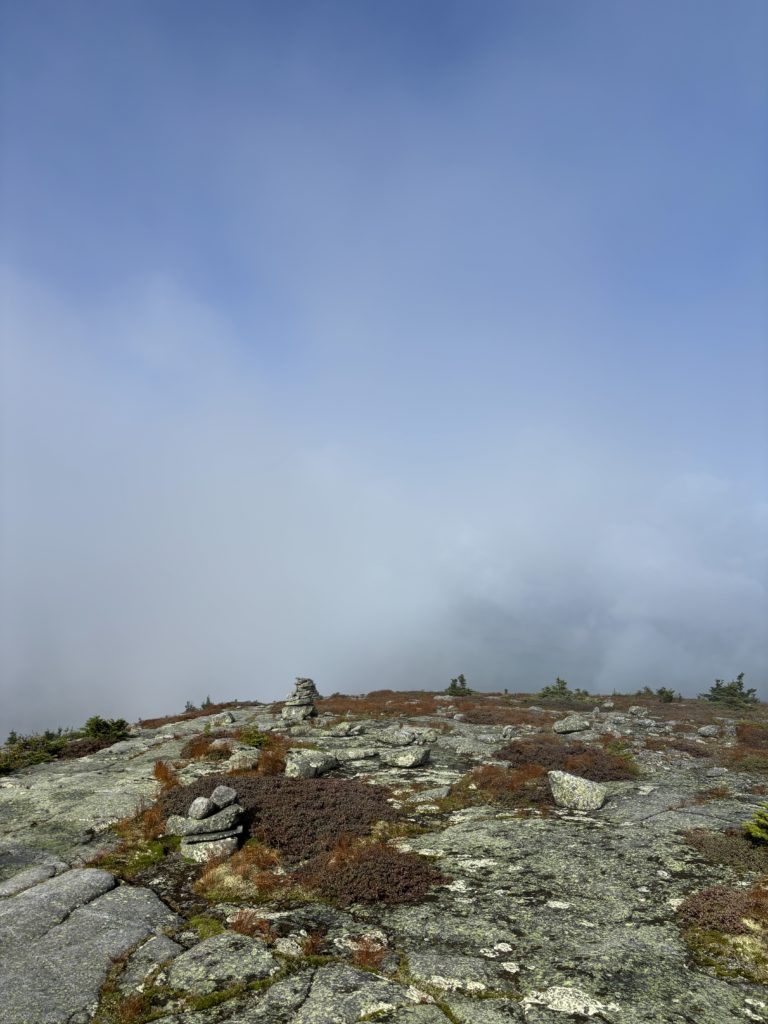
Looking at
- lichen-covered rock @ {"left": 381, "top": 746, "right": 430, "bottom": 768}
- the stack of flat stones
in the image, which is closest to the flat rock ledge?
the stack of flat stones

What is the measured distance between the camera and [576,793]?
60.9ft

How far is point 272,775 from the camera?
21391 mm

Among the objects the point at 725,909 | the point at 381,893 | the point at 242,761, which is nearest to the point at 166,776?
the point at 242,761

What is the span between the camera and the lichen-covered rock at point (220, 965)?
8688mm

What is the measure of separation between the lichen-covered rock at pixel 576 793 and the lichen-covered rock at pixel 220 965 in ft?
40.4

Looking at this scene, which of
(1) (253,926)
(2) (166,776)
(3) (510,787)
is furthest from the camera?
(2) (166,776)

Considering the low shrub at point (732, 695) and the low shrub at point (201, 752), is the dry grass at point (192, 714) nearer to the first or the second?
the low shrub at point (201, 752)

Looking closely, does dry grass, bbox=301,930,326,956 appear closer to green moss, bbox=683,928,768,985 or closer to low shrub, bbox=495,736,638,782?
green moss, bbox=683,928,768,985

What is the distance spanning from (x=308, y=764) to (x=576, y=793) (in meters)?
9.99

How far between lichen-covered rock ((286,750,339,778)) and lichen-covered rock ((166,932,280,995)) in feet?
38.1

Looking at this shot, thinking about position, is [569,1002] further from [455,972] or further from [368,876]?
[368,876]

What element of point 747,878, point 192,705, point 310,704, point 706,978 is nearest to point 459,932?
point 706,978

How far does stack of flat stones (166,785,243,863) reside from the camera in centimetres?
1434

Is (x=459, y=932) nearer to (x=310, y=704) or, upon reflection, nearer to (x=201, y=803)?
(x=201, y=803)
